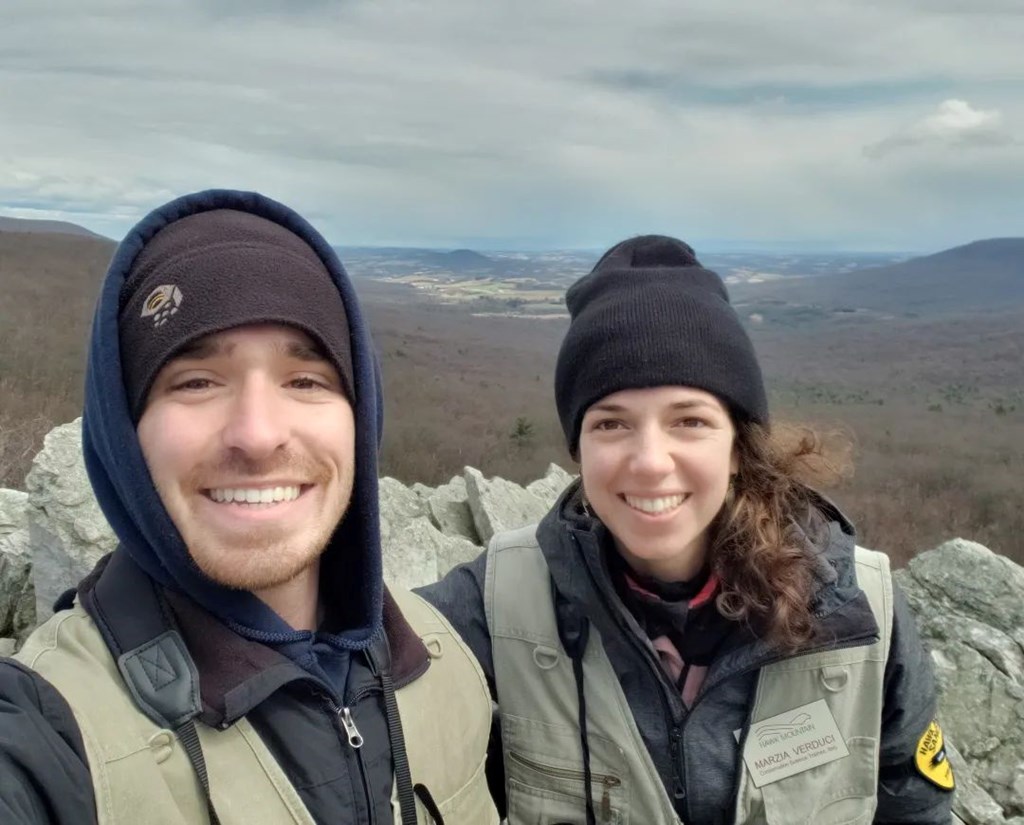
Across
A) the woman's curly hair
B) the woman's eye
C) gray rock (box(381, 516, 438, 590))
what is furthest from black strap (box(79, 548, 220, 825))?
gray rock (box(381, 516, 438, 590))

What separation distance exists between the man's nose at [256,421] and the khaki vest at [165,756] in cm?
55

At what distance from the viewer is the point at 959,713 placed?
6086 mm

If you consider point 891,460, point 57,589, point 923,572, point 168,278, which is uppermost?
point 168,278

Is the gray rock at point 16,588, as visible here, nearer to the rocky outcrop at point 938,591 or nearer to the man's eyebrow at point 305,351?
the rocky outcrop at point 938,591

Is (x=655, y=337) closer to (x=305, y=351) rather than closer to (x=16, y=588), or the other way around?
(x=305, y=351)

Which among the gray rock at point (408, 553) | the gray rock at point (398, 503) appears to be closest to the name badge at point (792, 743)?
the gray rock at point (408, 553)

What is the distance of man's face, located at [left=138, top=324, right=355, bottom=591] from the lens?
199cm

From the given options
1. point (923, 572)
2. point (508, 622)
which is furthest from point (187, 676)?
point (923, 572)

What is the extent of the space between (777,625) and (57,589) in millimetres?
5315

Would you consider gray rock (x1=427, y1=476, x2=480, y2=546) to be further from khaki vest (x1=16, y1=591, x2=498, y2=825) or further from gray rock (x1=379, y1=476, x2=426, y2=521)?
khaki vest (x1=16, y1=591, x2=498, y2=825)

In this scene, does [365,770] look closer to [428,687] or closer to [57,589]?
[428,687]

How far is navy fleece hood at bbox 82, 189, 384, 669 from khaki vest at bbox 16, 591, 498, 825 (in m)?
0.23

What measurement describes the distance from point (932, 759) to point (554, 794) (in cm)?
139

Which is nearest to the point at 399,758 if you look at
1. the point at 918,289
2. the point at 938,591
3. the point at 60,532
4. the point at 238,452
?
the point at 238,452
